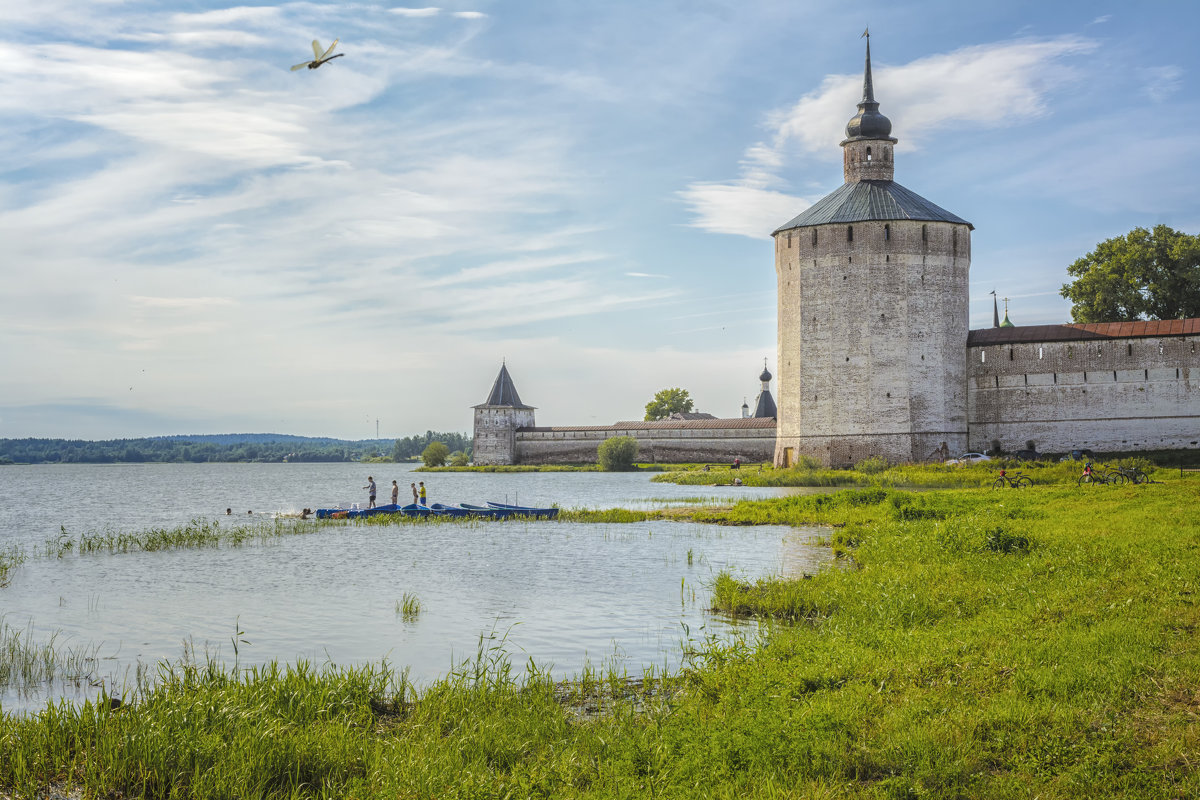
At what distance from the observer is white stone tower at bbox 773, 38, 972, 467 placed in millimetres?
36875

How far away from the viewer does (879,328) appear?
3700cm

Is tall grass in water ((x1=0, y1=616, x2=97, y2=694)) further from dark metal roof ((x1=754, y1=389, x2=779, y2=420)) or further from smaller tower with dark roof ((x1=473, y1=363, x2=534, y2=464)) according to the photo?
dark metal roof ((x1=754, y1=389, x2=779, y2=420))

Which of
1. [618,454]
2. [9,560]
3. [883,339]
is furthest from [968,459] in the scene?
[9,560]

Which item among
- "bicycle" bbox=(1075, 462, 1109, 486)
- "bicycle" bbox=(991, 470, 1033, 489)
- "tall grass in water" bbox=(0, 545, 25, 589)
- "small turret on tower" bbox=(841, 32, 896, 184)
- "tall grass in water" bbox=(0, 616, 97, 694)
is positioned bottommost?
"tall grass in water" bbox=(0, 545, 25, 589)

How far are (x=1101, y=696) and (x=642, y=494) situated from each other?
2808 cm

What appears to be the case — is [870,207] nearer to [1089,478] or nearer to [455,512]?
[1089,478]

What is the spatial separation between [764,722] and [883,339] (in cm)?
3326

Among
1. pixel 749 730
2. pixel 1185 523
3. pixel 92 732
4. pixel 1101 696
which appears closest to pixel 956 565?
pixel 1185 523

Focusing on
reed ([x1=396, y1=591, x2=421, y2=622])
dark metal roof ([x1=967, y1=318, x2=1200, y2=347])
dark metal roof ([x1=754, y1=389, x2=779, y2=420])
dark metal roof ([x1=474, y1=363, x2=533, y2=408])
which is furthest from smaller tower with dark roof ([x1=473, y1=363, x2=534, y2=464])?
reed ([x1=396, y1=591, x2=421, y2=622])

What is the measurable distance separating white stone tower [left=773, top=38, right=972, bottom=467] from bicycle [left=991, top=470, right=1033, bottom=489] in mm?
10837

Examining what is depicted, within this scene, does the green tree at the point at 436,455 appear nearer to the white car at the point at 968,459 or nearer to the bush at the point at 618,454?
the bush at the point at 618,454

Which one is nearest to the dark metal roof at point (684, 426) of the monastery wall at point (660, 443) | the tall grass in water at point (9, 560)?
the monastery wall at point (660, 443)

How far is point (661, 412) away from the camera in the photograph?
87.9m

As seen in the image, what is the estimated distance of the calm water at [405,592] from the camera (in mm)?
9250
